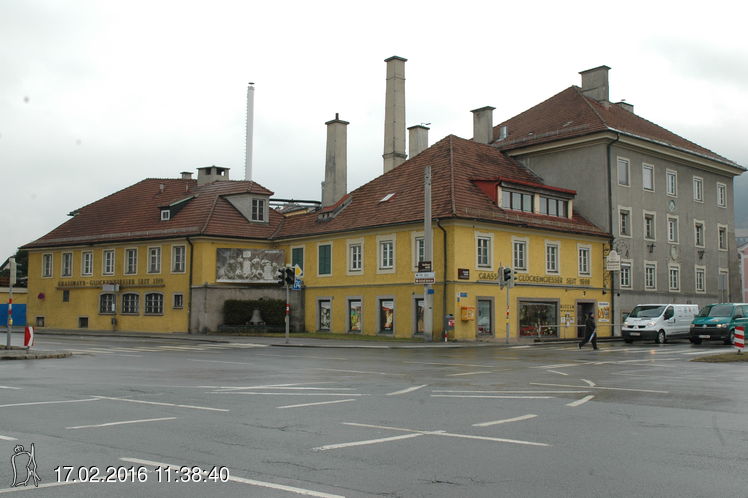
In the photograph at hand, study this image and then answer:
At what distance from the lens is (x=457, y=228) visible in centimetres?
3831

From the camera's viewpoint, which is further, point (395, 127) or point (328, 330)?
point (395, 127)

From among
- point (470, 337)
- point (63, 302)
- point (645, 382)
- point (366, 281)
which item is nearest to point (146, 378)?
point (645, 382)

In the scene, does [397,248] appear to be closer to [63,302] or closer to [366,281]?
[366,281]

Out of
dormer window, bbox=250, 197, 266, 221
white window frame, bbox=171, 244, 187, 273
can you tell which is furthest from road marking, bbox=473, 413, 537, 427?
dormer window, bbox=250, 197, 266, 221

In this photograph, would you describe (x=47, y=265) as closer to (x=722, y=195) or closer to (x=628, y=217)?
(x=628, y=217)

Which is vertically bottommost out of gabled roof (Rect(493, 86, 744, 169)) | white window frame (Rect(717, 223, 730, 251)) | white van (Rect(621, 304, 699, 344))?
white van (Rect(621, 304, 699, 344))

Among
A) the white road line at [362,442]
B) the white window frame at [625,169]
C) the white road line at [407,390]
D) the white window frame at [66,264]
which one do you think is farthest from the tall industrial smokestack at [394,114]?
the white road line at [362,442]

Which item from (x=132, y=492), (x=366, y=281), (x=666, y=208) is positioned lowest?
(x=132, y=492)

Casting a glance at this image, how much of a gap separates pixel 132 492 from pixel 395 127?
5350 centimetres

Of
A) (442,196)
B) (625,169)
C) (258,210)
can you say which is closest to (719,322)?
(442,196)

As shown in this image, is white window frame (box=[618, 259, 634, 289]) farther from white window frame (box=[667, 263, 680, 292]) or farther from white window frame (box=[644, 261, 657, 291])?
white window frame (box=[667, 263, 680, 292])

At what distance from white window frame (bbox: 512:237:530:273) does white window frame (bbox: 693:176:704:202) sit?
61.3ft

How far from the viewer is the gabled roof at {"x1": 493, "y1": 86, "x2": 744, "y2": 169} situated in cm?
4784

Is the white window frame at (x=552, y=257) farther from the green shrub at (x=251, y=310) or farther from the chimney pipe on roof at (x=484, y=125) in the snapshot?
the green shrub at (x=251, y=310)
